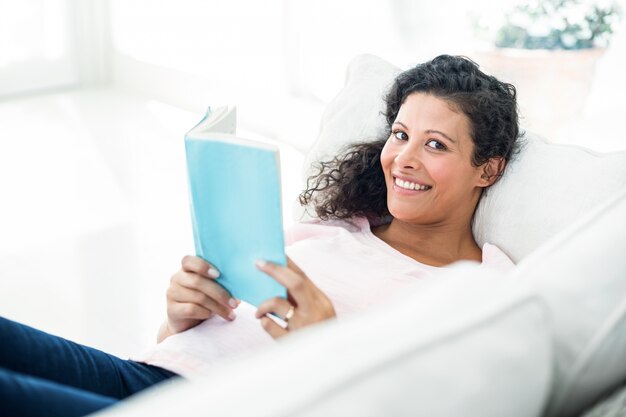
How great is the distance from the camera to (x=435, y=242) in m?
1.66

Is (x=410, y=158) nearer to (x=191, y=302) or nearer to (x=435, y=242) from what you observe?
(x=435, y=242)

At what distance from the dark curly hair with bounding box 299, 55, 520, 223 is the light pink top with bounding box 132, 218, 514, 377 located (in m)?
0.08

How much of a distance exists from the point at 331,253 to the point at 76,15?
12.2 feet

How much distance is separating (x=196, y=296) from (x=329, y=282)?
0.26 m

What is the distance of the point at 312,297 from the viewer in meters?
1.22

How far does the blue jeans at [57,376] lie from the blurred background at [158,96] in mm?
840

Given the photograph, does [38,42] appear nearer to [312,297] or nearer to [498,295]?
[312,297]

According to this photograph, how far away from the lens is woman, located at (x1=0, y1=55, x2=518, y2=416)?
1.35m

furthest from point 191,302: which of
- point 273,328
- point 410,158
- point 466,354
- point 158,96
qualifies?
point 158,96

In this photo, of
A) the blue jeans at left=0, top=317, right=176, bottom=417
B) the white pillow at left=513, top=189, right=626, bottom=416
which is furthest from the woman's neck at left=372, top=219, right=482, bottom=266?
the white pillow at left=513, top=189, right=626, bottom=416

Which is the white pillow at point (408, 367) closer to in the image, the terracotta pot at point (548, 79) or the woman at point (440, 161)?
the woman at point (440, 161)

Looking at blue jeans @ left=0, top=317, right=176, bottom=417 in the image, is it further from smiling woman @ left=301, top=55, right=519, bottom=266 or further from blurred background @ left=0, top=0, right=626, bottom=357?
blurred background @ left=0, top=0, right=626, bottom=357

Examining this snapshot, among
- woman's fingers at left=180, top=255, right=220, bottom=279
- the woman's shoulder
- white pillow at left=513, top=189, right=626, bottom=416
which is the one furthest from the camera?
the woman's shoulder

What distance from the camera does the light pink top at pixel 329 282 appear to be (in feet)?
4.69
